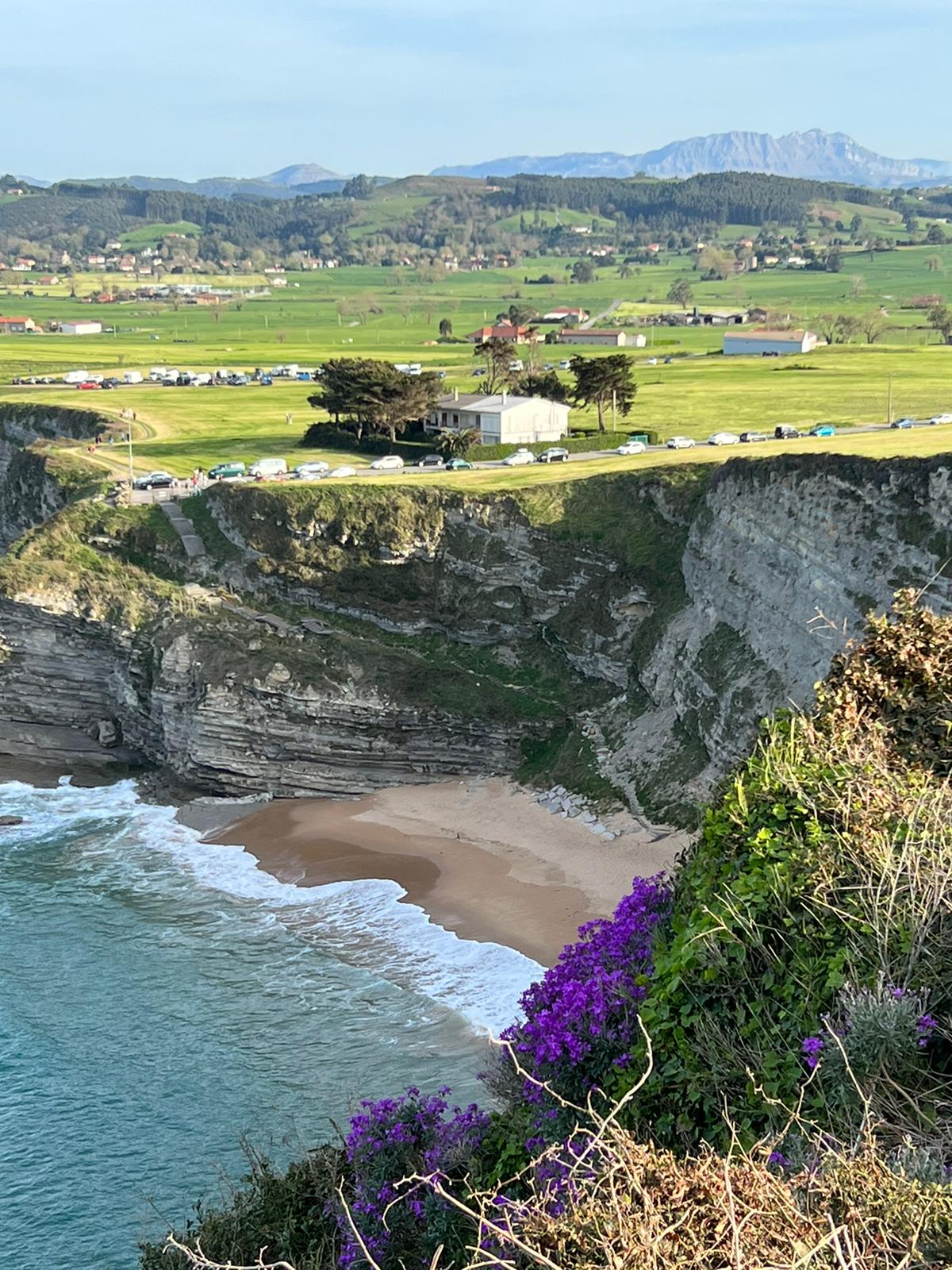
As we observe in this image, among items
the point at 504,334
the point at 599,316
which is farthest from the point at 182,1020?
the point at 599,316

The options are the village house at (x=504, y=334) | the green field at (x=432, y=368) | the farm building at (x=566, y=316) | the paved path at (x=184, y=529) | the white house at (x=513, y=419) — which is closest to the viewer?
the paved path at (x=184, y=529)

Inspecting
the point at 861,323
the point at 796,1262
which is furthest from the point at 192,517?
the point at 861,323

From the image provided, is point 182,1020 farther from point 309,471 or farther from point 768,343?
point 768,343

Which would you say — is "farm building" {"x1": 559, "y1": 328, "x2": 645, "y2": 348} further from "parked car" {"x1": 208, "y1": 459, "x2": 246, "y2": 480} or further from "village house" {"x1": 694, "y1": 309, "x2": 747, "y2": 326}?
"parked car" {"x1": 208, "y1": 459, "x2": 246, "y2": 480}

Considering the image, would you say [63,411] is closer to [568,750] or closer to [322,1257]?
[568,750]

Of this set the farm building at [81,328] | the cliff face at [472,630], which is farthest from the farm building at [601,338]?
the cliff face at [472,630]

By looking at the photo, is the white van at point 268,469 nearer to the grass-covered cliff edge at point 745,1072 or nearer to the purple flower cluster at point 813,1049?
the grass-covered cliff edge at point 745,1072
